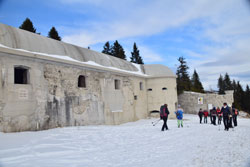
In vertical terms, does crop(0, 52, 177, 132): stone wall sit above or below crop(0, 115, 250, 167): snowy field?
above

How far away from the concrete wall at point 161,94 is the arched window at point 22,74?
42.0ft

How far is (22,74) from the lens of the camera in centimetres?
1195

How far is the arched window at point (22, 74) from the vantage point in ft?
35.7

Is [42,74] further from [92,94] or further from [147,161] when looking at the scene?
[147,161]

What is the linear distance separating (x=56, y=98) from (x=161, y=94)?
478 inches

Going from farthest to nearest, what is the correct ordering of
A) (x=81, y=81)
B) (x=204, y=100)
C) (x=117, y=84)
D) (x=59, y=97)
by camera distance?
(x=204, y=100)
(x=117, y=84)
(x=81, y=81)
(x=59, y=97)

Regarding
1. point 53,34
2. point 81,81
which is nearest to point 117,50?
point 53,34

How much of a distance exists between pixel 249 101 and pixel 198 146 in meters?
44.7

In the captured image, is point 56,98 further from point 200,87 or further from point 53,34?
point 200,87

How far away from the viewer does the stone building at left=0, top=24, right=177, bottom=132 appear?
993cm

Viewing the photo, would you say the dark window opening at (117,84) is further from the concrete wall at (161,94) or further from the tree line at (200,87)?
the tree line at (200,87)

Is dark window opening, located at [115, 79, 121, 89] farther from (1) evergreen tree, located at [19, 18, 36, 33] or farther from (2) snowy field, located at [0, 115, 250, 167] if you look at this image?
(1) evergreen tree, located at [19, 18, 36, 33]

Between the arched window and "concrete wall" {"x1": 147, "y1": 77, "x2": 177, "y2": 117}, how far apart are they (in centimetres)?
1281

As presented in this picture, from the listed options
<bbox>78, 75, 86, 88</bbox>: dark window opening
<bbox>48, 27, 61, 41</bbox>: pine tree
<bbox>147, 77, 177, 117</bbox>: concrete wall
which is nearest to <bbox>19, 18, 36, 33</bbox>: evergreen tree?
<bbox>48, 27, 61, 41</bbox>: pine tree
